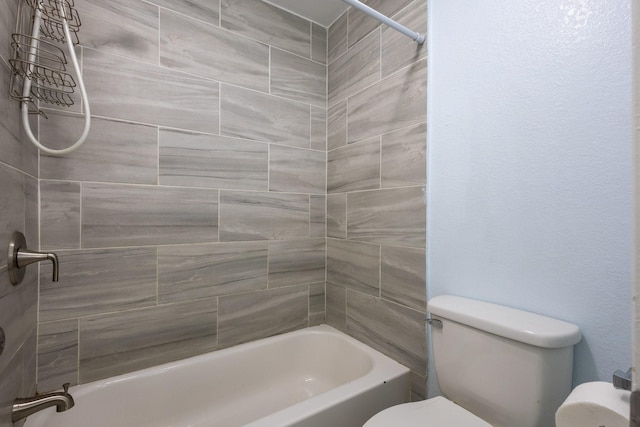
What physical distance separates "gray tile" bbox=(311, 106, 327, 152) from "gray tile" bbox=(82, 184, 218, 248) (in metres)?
0.70

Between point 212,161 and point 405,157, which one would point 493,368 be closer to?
point 405,157

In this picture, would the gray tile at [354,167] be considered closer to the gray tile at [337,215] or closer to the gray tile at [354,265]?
the gray tile at [337,215]

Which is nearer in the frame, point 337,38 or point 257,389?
point 257,389

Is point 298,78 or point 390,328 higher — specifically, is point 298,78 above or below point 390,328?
above

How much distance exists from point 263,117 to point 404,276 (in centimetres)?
114

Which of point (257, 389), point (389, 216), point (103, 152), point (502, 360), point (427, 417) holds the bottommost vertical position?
point (257, 389)

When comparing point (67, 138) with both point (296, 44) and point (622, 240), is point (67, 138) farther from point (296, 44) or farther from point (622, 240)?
point (622, 240)

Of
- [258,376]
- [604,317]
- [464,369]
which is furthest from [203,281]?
[604,317]

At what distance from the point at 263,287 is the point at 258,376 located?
47 cm

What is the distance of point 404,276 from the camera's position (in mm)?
1330

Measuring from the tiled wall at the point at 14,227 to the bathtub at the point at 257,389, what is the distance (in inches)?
11.2

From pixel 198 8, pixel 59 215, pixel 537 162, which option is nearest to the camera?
pixel 537 162

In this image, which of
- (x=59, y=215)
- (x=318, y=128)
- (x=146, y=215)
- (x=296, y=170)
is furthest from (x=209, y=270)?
(x=318, y=128)

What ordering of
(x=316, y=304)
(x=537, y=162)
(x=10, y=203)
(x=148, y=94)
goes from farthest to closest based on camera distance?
(x=316, y=304) < (x=148, y=94) < (x=537, y=162) < (x=10, y=203)
